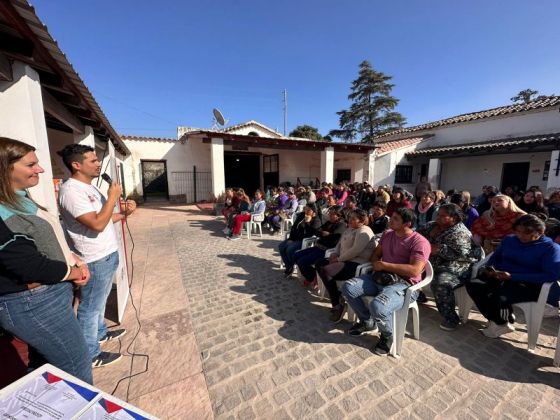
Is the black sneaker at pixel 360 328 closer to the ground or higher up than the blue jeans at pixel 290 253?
closer to the ground

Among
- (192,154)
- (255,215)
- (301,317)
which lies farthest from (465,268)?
(192,154)

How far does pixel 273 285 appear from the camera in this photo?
373cm

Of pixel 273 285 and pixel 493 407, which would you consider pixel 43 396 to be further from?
pixel 273 285

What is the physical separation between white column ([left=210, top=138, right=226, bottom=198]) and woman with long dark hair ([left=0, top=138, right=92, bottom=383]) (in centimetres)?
903

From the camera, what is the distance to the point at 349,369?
2.12 meters

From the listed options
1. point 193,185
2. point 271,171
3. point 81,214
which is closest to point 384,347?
point 81,214

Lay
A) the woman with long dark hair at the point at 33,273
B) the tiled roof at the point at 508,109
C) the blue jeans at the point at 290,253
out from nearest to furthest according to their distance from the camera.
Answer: the woman with long dark hair at the point at 33,273 → the blue jeans at the point at 290,253 → the tiled roof at the point at 508,109

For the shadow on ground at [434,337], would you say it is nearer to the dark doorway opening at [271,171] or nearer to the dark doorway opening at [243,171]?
the dark doorway opening at [271,171]

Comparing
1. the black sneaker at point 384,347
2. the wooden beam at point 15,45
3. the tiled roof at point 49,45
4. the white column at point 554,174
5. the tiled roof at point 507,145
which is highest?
the tiled roof at point 507,145

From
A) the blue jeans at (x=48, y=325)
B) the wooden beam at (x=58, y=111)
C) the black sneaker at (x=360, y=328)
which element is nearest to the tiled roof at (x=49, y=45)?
the wooden beam at (x=58, y=111)

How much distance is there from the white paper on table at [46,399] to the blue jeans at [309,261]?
280 cm

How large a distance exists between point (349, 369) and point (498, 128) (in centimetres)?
1636

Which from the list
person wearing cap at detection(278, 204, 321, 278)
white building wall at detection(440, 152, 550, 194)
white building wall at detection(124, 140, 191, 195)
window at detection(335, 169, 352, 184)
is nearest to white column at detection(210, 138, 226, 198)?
white building wall at detection(124, 140, 191, 195)

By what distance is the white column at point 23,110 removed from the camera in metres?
2.40
